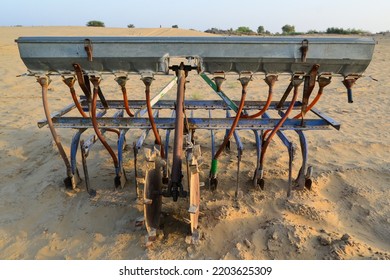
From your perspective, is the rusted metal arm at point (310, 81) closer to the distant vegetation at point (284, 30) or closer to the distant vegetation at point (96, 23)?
the distant vegetation at point (284, 30)

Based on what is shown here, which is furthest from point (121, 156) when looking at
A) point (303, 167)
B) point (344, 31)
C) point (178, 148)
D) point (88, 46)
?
point (344, 31)

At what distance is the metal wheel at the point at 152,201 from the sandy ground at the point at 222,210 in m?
0.13

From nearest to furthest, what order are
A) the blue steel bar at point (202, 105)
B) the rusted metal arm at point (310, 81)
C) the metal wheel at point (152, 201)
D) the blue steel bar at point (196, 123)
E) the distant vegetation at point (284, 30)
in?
the metal wheel at point (152, 201) → the rusted metal arm at point (310, 81) → the blue steel bar at point (196, 123) → the blue steel bar at point (202, 105) → the distant vegetation at point (284, 30)

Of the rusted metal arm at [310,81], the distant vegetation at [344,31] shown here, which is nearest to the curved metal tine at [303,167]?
the rusted metal arm at [310,81]

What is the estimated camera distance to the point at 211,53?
9.37ft

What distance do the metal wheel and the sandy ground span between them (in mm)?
129

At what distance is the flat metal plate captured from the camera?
9.25 feet

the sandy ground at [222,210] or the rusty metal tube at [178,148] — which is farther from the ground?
the rusty metal tube at [178,148]

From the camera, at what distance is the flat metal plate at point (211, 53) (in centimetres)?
282

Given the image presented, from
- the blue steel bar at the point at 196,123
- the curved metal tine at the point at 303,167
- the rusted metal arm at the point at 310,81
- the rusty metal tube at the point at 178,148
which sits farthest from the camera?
the curved metal tine at the point at 303,167

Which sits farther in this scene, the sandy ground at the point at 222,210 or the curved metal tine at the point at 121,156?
the curved metal tine at the point at 121,156

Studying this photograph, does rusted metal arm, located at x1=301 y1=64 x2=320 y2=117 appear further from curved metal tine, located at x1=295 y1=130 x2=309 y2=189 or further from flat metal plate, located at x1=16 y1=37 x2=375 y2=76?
curved metal tine, located at x1=295 y1=130 x2=309 y2=189

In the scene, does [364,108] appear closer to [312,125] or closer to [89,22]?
[312,125]

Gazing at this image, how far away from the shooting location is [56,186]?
3.79 m
